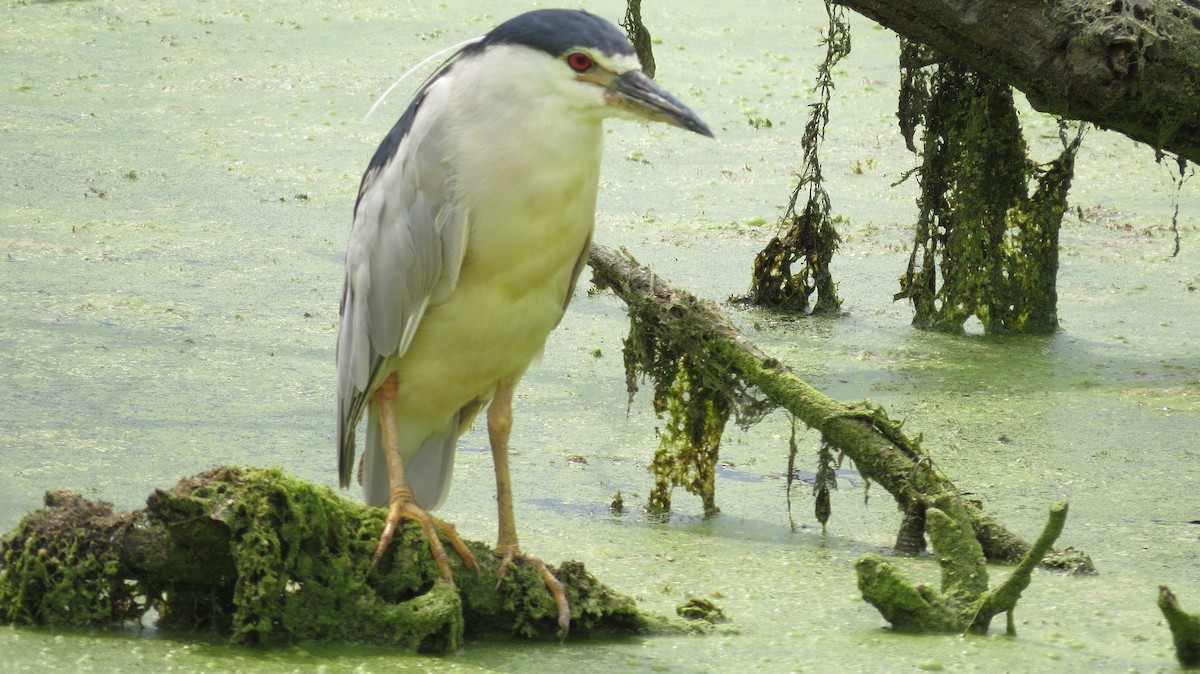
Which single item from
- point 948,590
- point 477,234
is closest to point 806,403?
point 948,590

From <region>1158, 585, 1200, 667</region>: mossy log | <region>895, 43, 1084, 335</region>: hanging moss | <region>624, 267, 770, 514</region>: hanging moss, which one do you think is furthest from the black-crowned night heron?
<region>895, 43, 1084, 335</region>: hanging moss

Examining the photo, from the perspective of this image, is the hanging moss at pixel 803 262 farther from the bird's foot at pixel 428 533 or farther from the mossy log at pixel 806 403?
the bird's foot at pixel 428 533

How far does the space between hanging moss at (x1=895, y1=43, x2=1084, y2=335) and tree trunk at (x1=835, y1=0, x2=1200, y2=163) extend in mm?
1756

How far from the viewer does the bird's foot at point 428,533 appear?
295 cm

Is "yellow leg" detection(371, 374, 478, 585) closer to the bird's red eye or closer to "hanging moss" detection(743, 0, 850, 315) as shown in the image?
the bird's red eye

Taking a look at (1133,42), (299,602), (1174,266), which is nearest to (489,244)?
(299,602)

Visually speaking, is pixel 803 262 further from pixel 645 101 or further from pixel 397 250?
pixel 645 101

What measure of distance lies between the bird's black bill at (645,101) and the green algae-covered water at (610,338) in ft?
3.55

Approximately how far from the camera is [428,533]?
118 inches

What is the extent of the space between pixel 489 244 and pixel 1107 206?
5.56 meters

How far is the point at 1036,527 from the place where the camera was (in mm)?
3969

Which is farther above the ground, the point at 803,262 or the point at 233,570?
the point at 803,262

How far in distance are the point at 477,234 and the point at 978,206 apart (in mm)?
3347

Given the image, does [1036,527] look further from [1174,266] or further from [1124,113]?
[1174,266]
